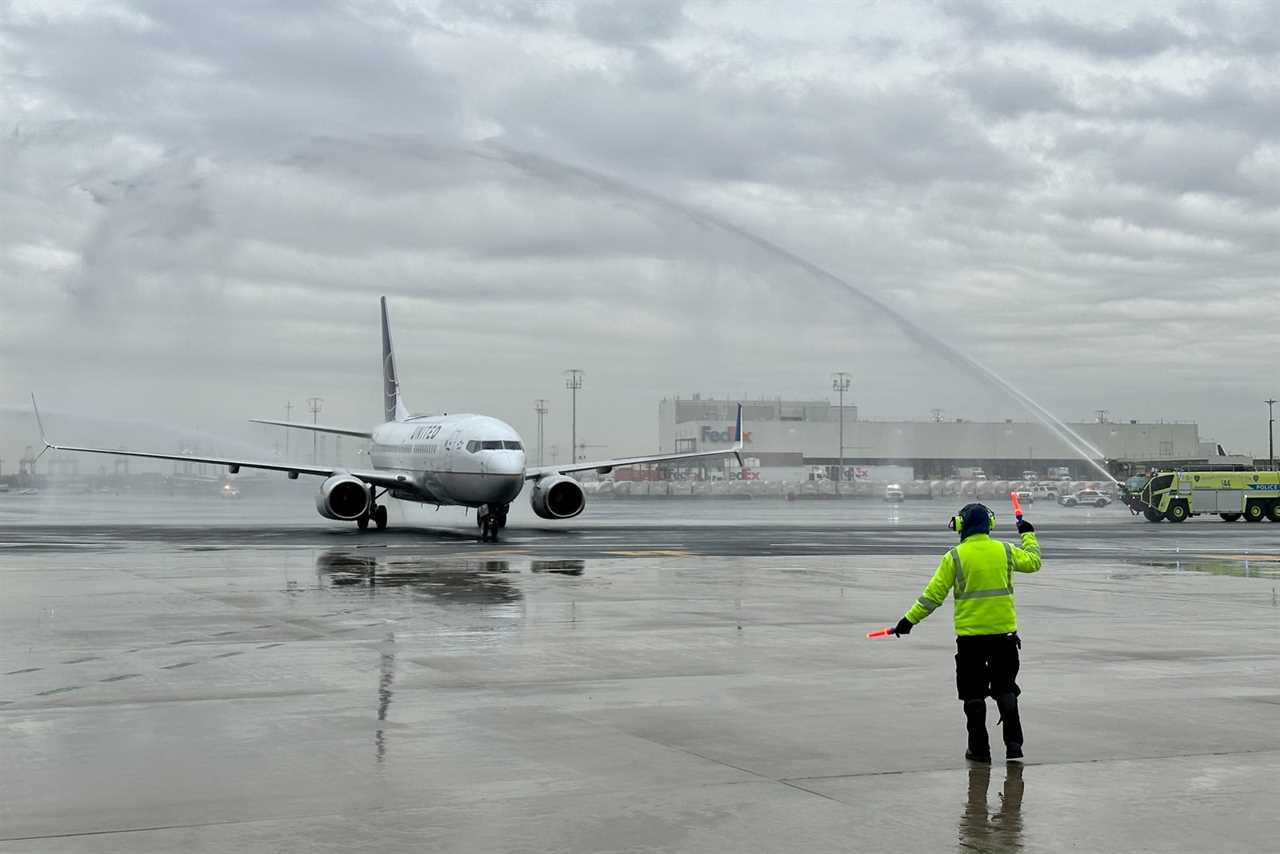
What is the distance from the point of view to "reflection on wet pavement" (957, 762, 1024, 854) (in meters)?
7.89

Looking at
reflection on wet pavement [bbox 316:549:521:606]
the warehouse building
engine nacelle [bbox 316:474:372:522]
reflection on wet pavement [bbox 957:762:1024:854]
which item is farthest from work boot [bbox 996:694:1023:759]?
the warehouse building

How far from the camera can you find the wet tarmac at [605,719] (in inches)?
326

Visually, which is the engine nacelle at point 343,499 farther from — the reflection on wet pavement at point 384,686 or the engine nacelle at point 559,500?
the reflection on wet pavement at point 384,686

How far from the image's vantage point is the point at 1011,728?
34.2ft

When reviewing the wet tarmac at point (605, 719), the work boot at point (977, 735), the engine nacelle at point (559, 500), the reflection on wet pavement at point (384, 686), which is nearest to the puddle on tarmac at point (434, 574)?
the wet tarmac at point (605, 719)

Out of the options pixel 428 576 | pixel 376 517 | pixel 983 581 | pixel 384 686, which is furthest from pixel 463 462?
pixel 983 581

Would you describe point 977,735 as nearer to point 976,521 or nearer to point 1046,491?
point 976,521

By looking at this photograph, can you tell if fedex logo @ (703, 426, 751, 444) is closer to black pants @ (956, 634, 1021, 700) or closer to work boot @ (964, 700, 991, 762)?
black pants @ (956, 634, 1021, 700)

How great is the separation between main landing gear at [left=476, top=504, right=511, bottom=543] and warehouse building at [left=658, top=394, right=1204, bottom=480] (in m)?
118

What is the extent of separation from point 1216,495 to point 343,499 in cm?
4210

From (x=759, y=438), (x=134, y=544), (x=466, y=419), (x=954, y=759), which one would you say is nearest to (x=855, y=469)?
(x=759, y=438)

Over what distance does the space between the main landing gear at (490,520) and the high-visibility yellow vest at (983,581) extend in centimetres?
3295

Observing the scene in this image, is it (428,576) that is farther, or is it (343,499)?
(343,499)

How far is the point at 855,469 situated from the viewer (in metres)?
174
